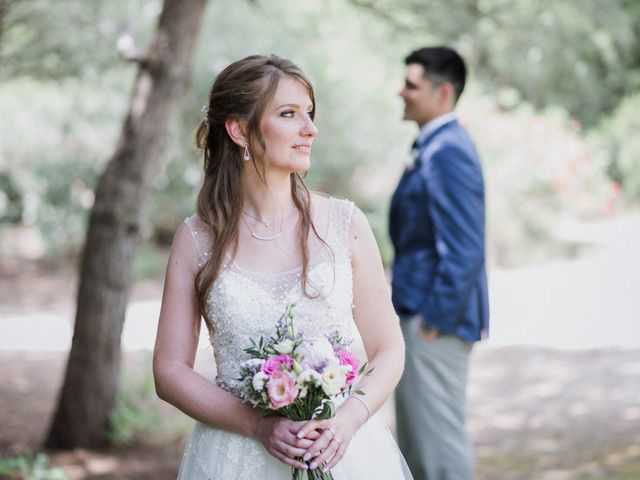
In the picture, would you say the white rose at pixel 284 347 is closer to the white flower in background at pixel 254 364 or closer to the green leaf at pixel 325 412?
the white flower in background at pixel 254 364

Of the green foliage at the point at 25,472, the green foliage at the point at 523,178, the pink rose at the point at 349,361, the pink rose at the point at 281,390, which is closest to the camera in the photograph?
the pink rose at the point at 281,390

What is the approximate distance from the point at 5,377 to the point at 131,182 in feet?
10.5

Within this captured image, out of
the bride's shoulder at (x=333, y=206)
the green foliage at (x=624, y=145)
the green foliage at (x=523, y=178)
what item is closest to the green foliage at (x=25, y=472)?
the bride's shoulder at (x=333, y=206)

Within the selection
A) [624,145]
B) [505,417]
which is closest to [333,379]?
[505,417]

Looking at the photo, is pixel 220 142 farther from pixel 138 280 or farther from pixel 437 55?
pixel 138 280

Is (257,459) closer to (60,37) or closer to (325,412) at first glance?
(325,412)

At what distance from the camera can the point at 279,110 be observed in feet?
8.16

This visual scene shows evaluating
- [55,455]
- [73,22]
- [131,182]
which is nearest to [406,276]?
[131,182]

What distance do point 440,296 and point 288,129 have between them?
145 cm

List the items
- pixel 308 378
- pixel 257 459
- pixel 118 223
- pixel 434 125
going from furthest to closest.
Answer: pixel 118 223 < pixel 434 125 < pixel 257 459 < pixel 308 378

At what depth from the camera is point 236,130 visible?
2570 millimetres

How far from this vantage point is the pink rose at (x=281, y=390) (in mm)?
2080

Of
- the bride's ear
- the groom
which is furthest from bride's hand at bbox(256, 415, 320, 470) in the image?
the groom

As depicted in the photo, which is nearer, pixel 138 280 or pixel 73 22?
pixel 73 22
